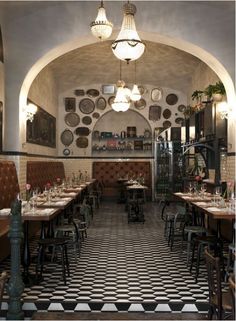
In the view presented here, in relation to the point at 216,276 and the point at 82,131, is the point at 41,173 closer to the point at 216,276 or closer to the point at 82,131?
the point at 82,131

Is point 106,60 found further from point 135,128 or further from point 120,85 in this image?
point 135,128

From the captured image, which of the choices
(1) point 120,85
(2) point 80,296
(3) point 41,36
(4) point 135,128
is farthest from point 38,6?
(4) point 135,128

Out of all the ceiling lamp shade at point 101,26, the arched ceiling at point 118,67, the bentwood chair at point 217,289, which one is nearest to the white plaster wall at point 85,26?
the ceiling lamp shade at point 101,26

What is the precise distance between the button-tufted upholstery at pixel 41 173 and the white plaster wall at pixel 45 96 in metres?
0.46

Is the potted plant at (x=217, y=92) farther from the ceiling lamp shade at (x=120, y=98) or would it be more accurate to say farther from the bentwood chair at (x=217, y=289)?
the bentwood chair at (x=217, y=289)

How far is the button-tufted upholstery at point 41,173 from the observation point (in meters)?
10.5

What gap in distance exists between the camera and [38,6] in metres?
9.13

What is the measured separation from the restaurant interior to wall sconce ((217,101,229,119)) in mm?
29

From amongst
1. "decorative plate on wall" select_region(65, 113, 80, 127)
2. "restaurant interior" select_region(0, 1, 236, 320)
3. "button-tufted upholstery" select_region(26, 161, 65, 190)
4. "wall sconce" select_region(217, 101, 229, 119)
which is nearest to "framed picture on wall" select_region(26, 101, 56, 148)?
"restaurant interior" select_region(0, 1, 236, 320)

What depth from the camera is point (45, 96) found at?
1441cm

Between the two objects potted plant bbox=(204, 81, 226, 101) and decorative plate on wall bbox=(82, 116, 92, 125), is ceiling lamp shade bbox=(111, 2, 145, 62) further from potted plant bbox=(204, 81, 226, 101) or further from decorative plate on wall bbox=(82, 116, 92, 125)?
decorative plate on wall bbox=(82, 116, 92, 125)

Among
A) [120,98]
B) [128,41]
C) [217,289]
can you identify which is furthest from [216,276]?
[120,98]

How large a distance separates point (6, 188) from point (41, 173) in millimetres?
3730

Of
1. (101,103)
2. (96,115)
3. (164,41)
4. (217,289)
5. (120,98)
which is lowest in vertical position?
(217,289)
